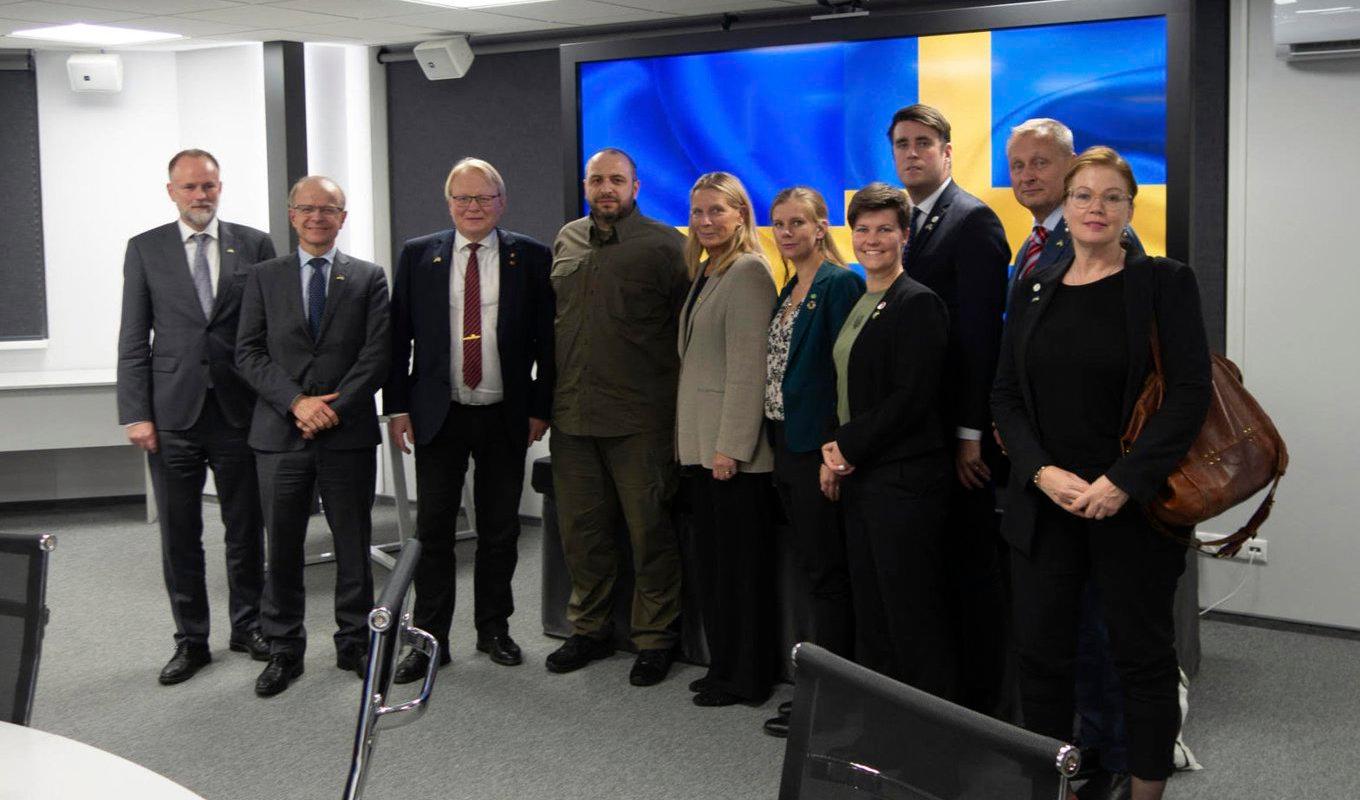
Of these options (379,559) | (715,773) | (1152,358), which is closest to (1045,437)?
(1152,358)

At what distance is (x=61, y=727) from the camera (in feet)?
12.1

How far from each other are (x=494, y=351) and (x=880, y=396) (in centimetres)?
130

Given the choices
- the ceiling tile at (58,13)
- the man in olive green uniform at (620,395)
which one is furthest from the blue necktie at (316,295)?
the ceiling tile at (58,13)

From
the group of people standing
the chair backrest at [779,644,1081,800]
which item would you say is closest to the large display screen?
the group of people standing

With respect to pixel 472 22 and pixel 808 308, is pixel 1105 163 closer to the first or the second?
pixel 808 308

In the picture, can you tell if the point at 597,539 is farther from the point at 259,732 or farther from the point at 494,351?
the point at 259,732

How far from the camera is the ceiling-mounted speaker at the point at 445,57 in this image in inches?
241

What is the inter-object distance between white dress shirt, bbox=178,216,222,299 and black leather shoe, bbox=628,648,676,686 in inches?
65.7

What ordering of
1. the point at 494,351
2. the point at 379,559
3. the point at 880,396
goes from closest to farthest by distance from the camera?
the point at 880,396, the point at 494,351, the point at 379,559

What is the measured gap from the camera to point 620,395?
387 cm

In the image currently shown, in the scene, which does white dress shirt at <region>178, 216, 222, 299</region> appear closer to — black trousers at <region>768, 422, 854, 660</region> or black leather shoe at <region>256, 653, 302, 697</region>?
black leather shoe at <region>256, 653, 302, 697</region>

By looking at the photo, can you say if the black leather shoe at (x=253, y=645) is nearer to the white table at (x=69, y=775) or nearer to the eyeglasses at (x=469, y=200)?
the eyeglasses at (x=469, y=200)

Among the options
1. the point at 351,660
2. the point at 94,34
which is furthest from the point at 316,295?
the point at 94,34

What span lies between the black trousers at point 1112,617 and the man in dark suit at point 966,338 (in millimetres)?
522
